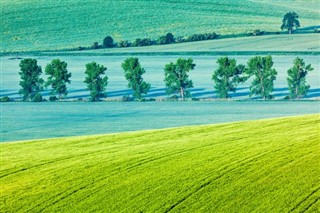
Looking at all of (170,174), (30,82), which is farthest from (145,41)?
(170,174)

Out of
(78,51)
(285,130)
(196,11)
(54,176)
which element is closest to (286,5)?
(196,11)

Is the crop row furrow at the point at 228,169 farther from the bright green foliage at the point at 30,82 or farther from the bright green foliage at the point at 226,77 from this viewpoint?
the bright green foliage at the point at 30,82

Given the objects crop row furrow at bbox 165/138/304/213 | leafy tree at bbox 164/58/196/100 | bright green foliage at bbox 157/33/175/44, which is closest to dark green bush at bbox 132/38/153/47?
bright green foliage at bbox 157/33/175/44

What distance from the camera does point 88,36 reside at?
77.0 metres

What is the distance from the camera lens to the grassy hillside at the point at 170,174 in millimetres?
12219

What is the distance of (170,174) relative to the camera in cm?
1416

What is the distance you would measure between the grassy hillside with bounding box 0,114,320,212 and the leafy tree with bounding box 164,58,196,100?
64.6 feet

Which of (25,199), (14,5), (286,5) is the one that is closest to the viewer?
(25,199)

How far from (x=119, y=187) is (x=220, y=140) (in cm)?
554

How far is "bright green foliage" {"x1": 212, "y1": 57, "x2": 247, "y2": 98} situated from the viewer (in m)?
38.7

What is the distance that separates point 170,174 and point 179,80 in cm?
2562

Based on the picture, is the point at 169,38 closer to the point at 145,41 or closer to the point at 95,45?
the point at 145,41

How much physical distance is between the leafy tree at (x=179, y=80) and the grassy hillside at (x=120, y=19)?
3314 cm

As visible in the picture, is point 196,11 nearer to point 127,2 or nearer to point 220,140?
point 127,2
